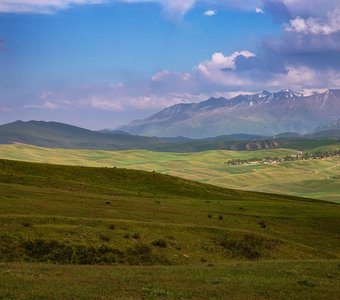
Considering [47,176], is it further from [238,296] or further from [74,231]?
[238,296]

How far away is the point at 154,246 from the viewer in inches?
1663

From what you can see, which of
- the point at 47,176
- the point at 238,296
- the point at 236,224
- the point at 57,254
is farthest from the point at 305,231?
the point at 47,176

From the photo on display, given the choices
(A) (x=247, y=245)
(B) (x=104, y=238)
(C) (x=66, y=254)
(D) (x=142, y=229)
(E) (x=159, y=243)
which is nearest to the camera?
(C) (x=66, y=254)

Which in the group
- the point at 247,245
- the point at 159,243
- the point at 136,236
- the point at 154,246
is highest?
the point at 136,236

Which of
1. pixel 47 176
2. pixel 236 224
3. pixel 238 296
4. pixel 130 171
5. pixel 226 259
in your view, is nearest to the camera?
pixel 238 296

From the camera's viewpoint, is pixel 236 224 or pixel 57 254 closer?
pixel 57 254

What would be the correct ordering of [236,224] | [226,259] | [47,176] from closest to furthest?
[226,259] → [236,224] → [47,176]

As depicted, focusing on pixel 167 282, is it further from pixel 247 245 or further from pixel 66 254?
pixel 247 245

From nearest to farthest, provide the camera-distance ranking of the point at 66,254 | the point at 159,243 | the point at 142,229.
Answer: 1. the point at 66,254
2. the point at 159,243
3. the point at 142,229

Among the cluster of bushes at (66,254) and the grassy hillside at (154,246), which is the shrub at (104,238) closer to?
the grassy hillside at (154,246)

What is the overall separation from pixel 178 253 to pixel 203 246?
451 centimetres

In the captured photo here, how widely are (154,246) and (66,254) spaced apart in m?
7.67

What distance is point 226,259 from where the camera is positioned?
45.0 meters

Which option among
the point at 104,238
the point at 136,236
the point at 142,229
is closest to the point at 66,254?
the point at 104,238
